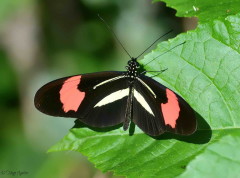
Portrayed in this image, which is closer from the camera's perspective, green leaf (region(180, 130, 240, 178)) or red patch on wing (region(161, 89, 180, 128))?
green leaf (region(180, 130, 240, 178))

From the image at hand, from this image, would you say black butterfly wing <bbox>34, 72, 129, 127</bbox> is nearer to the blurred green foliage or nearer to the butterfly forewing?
the butterfly forewing

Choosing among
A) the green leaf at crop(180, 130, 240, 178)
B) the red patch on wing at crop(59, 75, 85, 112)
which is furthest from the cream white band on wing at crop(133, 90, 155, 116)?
the green leaf at crop(180, 130, 240, 178)

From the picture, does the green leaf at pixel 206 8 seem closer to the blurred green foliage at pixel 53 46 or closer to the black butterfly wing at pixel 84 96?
the black butterfly wing at pixel 84 96

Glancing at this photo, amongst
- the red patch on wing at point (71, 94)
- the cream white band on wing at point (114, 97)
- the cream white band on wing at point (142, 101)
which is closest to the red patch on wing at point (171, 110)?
the cream white band on wing at point (142, 101)

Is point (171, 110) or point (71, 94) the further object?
point (71, 94)

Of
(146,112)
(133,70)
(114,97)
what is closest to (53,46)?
(114,97)

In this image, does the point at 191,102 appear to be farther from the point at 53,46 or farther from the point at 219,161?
the point at 53,46
